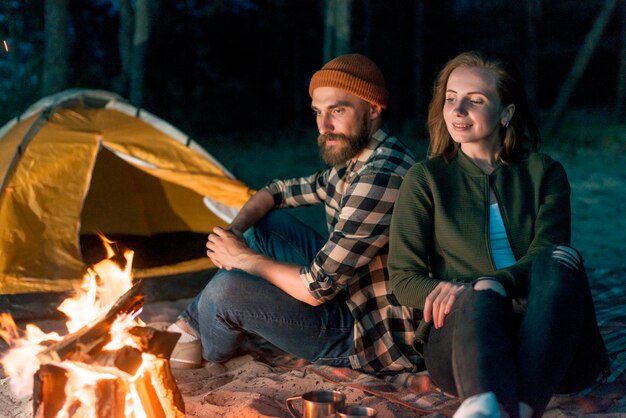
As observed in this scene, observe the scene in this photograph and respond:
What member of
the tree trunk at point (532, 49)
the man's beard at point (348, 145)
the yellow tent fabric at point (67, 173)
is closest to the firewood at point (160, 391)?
the man's beard at point (348, 145)

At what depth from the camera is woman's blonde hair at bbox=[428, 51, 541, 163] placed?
2.66 meters

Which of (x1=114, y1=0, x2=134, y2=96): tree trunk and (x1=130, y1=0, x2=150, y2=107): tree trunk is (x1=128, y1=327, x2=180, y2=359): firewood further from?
(x1=114, y1=0, x2=134, y2=96): tree trunk

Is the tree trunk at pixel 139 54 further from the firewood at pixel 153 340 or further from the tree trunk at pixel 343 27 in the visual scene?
the firewood at pixel 153 340

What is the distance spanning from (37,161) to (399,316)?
240cm

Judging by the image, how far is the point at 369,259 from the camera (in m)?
2.81

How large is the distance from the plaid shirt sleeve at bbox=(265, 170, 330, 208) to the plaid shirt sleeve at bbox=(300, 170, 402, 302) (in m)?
0.57

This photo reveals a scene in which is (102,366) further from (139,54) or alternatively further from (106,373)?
(139,54)

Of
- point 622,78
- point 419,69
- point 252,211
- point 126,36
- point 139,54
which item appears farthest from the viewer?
point 419,69

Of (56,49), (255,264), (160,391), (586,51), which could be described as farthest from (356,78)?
(586,51)

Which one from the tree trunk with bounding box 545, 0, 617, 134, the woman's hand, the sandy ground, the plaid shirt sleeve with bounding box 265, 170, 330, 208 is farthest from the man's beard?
the tree trunk with bounding box 545, 0, 617, 134

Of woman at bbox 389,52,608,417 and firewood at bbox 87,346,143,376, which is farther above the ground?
woman at bbox 389,52,608,417

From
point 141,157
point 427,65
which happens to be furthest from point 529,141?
point 427,65

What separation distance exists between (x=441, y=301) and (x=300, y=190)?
121cm

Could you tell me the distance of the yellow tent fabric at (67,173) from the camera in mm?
4152
